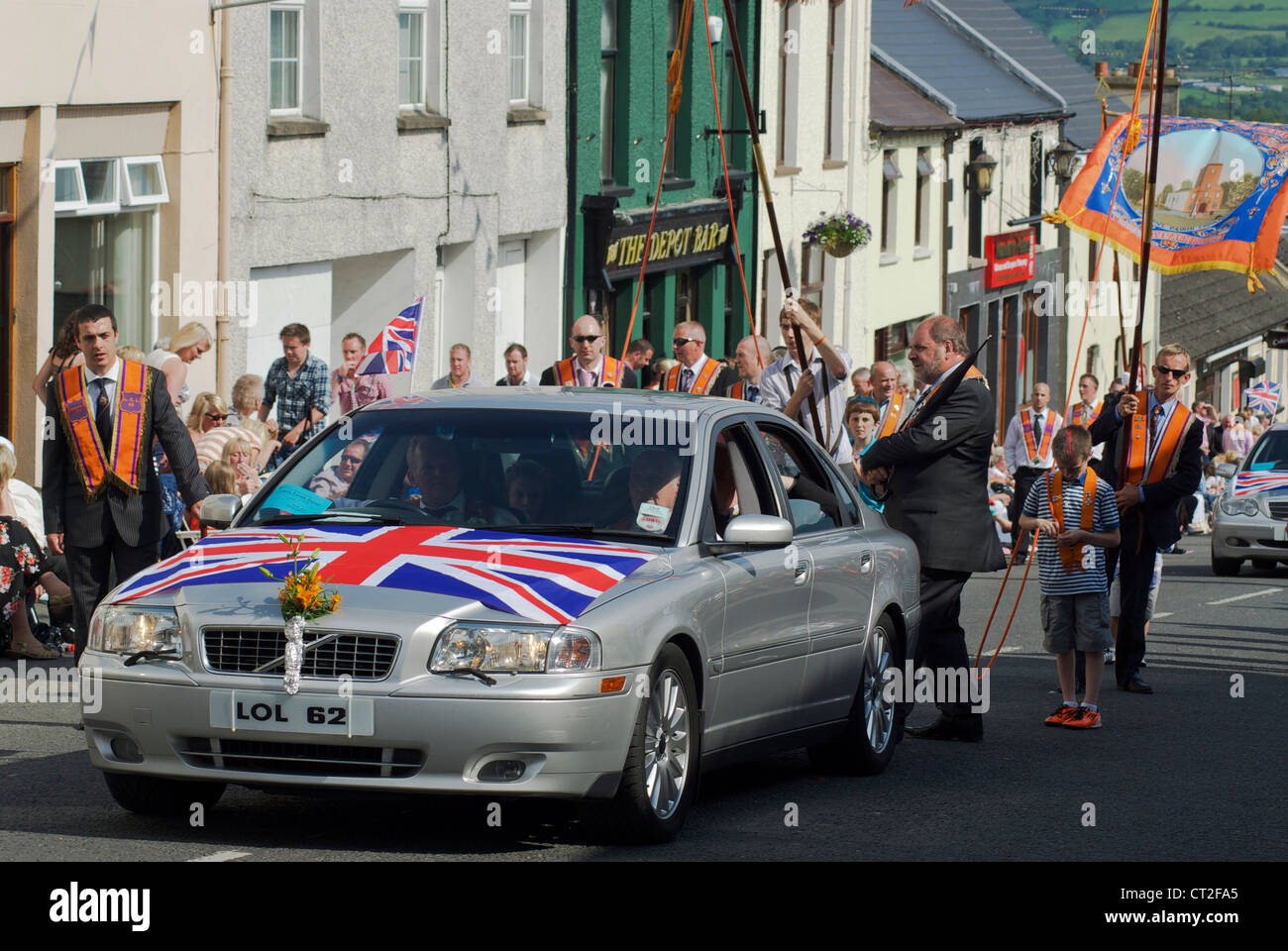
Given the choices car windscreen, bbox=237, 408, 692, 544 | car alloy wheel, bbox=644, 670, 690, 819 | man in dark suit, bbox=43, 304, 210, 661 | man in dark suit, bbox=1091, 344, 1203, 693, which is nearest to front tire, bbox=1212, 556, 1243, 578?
man in dark suit, bbox=1091, 344, 1203, 693

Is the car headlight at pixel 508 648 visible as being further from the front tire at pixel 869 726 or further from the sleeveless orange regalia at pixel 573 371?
the sleeveless orange regalia at pixel 573 371

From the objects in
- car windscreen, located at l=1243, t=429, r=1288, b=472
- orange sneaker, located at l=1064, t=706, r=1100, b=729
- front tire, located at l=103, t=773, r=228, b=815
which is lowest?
orange sneaker, located at l=1064, t=706, r=1100, b=729

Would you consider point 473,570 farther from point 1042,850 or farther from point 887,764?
point 887,764

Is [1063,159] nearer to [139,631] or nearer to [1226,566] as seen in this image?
[1226,566]

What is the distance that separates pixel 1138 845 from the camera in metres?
8.13

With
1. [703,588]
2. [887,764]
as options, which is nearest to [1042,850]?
[703,588]

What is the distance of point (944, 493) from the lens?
35.2ft

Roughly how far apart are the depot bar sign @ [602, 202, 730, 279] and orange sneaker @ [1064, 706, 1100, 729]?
16.2m

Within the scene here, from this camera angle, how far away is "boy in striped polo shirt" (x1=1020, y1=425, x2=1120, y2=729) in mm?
11750

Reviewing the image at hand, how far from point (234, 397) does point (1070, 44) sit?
92.2m

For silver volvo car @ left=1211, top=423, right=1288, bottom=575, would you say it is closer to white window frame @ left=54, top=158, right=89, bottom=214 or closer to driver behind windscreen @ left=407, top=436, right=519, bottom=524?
white window frame @ left=54, top=158, right=89, bottom=214

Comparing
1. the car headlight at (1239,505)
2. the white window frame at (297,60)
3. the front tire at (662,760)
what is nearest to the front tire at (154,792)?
the front tire at (662,760)
